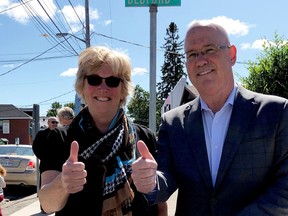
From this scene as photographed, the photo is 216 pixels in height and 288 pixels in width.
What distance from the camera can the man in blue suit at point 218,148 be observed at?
1.87m

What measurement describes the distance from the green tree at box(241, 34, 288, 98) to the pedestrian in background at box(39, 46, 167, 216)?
3.27 meters

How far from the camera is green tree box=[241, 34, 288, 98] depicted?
516 cm

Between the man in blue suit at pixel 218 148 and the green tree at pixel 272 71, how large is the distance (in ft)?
10.5

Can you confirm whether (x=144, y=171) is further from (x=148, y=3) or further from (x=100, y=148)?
(x=148, y=3)

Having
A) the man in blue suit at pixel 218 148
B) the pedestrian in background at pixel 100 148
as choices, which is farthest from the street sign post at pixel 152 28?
the man in blue suit at pixel 218 148

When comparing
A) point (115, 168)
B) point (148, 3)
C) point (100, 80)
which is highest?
point (148, 3)

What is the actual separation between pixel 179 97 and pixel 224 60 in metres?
10.8

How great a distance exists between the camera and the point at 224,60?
84.0 inches

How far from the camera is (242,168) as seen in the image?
192cm

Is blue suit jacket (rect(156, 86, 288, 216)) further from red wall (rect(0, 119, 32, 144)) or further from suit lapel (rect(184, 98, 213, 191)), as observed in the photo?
red wall (rect(0, 119, 32, 144))

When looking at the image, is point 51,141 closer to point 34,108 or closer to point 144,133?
point 144,133

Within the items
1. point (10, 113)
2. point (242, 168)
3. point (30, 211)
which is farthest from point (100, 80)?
point (10, 113)

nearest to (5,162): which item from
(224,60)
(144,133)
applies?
(144,133)

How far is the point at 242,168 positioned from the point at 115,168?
0.75 meters
